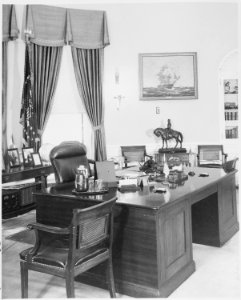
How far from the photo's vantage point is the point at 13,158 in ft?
17.2

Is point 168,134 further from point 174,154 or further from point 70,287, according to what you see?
point 70,287

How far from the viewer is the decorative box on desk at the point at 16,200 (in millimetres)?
5191

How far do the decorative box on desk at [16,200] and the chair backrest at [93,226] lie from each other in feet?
9.19

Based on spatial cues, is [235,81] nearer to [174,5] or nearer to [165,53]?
[165,53]

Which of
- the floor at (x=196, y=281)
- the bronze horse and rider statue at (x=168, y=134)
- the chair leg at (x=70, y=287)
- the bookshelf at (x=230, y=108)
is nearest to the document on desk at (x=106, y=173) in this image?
the floor at (x=196, y=281)

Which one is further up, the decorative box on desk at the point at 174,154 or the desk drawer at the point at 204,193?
the decorative box on desk at the point at 174,154

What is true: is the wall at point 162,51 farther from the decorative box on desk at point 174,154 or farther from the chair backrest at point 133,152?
the decorative box on desk at point 174,154

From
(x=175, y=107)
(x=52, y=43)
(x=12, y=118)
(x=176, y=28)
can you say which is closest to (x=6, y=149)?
(x=12, y=118)

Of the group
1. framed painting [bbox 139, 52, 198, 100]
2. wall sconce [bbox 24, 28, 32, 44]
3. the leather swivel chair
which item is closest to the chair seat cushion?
the leather swivel chair

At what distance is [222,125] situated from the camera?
729cm

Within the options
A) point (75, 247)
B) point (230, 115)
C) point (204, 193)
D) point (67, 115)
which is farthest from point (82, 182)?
point (230, 115)

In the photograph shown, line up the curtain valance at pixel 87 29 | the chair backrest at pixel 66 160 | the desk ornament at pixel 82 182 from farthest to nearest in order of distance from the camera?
the curtain valance at pixel 87 29, the chair backrest at pixel 66 160, the desk ornament at pixel 82 182

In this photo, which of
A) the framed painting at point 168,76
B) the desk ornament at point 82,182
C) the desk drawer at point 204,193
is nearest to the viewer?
the desk ornament at point 82,182

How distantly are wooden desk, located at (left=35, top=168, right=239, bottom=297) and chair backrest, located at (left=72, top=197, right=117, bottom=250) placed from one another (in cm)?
23
